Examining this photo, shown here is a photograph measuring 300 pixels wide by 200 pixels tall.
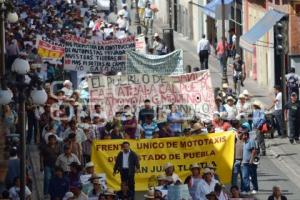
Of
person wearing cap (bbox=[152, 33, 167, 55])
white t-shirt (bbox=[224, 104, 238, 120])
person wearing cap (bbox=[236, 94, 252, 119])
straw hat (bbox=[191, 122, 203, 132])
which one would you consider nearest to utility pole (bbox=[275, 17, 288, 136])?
person wearing cap (bbox=[236, 94, 252, 119])

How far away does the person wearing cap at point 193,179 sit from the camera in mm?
25391

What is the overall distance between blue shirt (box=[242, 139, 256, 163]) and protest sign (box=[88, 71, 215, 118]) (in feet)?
12.5

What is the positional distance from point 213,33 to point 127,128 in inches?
1068

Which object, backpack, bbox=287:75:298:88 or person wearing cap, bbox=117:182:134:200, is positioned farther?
backpack, bbox=287:75:298:88

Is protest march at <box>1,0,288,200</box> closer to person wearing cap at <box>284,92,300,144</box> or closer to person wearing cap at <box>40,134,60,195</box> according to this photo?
person wearing cap at <box>40,134,60,195</box>

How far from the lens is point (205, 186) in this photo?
25281 mm

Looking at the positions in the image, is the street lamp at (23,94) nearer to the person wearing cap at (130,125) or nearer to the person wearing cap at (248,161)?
the person wearing cap at (130,125)

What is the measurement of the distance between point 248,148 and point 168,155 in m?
1.56

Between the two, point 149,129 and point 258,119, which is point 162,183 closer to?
point 149,129

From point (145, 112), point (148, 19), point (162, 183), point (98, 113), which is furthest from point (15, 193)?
point (148, 19)

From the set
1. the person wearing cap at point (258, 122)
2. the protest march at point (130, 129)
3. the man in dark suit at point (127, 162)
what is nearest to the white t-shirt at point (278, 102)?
the protest march at point (130, 129)

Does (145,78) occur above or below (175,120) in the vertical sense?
above

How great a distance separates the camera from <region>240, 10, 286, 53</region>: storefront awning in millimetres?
42406

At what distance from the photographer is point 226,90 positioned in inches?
1486
